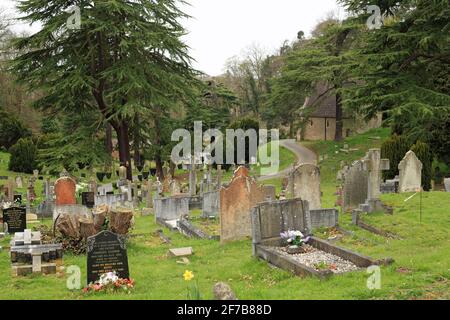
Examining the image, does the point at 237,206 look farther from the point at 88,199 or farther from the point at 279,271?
the point at 88,199

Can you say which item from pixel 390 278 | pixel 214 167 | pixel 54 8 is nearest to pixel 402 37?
pixel 390 278

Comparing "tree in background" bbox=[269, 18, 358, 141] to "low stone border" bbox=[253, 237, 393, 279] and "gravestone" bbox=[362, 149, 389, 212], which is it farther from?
"low stone border" bbox=[253, 237, 393, 279]

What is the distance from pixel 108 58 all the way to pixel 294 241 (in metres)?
22.3

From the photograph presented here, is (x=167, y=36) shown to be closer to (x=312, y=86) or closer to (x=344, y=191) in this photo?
(x=312, y=86)

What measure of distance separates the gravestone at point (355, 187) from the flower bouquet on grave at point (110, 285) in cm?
881

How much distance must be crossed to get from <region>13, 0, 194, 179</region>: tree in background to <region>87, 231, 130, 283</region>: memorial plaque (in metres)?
18.0

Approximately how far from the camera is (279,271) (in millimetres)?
9047

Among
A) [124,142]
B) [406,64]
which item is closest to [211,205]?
[406,64]

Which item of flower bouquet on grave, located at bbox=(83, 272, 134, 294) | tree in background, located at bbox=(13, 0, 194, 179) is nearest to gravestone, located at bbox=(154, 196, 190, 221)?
flower bouquet on grave, located at bbox=(83, 272, 134, 294)

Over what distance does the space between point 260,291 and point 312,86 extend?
28131 mm

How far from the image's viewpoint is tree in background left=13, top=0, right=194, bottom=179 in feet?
87.8

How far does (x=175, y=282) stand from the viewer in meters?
9.04

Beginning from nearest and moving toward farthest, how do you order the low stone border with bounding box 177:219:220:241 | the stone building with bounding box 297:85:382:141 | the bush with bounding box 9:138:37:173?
the low stone border with bounding box 177:219:220:241, the bush with bounding box 9:138:37:173, the stone building with bounding box 297:85:382:141

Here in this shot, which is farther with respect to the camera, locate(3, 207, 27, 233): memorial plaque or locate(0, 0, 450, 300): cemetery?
locate(3, 207, 27, 233): memorial plaque
